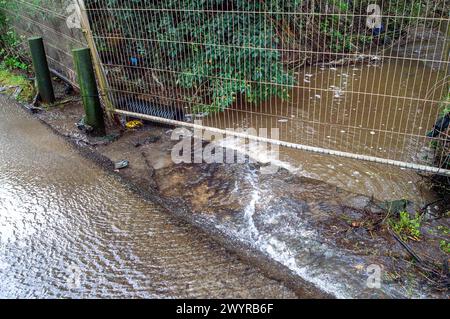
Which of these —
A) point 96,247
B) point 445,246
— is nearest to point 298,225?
point 445,246

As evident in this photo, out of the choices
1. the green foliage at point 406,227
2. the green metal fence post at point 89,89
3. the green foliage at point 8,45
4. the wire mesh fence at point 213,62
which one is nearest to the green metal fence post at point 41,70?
the wire mesh fence at point 213,62

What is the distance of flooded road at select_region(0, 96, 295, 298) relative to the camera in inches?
108

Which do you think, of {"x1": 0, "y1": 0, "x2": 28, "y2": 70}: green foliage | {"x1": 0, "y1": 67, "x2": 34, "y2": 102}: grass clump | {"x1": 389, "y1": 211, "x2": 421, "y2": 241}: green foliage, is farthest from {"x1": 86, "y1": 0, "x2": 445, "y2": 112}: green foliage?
{"x1": 0, "y1": 0, "x2": 28, "y2": 70}: green foliage

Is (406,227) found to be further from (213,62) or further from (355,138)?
(213,62)

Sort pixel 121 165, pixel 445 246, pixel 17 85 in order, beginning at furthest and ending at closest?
pixel 17 85 → pixel 121 165 → pixel 445 246

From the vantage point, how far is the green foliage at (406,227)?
3.03m

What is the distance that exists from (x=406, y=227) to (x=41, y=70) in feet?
17.6

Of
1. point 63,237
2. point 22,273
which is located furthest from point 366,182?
point 22,273

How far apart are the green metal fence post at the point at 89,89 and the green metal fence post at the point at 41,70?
1397 millimetres

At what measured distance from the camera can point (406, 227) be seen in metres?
3.08

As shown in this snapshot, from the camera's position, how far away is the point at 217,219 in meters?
3.42

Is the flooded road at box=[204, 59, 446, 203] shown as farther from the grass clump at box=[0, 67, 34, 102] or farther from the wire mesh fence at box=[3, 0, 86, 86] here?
the grass clump at box=[0, 67, 34, 102]

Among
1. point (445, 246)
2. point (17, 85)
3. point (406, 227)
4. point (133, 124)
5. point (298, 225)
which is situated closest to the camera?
point (445, 246)
